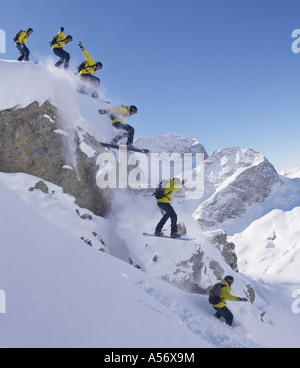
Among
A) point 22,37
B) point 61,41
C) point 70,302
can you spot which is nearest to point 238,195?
point 61,41

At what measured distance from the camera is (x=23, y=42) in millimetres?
14594

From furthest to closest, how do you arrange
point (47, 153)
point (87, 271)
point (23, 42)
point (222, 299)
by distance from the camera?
point (23, 42)
point (47, 153)
point (222, 299)
point (87, 271)

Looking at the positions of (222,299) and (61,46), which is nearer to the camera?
(222,299)

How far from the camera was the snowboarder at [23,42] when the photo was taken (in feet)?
→ 47.3

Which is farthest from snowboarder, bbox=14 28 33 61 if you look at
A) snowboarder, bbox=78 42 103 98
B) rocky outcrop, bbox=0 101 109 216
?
rocky outcrop, bbox=0 101 109 216

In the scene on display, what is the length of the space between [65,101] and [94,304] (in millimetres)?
11035

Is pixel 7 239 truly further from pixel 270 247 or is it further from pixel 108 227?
pixel 270 247

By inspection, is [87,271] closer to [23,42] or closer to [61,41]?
[23,42]

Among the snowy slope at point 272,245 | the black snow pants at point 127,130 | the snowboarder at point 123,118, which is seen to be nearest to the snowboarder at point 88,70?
the snowboarder at point 123,118

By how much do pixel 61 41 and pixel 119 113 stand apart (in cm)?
525

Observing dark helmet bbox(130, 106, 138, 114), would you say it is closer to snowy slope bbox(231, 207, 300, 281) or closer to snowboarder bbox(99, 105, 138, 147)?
snowboarder bbox(99, 105, 138, 147)

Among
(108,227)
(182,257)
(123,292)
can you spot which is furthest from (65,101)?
(123,292)

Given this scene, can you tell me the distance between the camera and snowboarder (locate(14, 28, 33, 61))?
1443 centimetres
